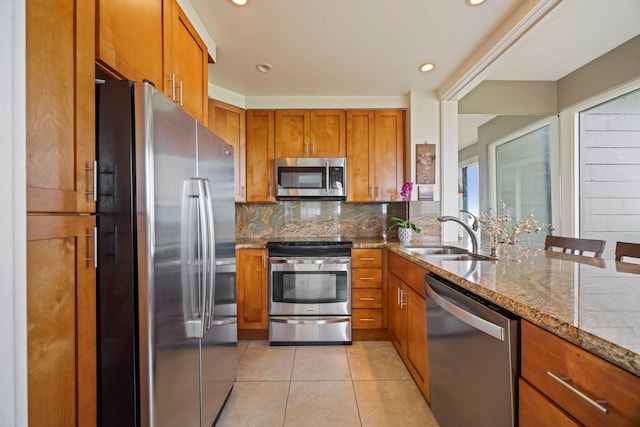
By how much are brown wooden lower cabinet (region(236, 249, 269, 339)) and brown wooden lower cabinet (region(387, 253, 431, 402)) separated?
1.19m

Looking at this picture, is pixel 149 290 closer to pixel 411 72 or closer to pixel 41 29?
pixel 41 29

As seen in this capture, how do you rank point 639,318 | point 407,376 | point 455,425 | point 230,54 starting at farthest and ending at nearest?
point 230,54, point 407,376, point 455,425, point 639,318

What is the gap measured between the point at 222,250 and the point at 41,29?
3.66 feet

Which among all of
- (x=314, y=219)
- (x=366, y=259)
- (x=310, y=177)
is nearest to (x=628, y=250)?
(x=366, y=259)

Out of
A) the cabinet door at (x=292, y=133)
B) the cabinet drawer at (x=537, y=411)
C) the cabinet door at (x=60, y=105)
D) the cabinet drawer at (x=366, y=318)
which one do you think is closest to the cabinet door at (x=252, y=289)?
the cabinet drawer at (x=366, y=318)

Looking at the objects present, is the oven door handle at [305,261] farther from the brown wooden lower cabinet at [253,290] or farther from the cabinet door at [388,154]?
the cabinet door at [388,154]

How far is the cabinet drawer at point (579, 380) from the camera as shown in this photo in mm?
562

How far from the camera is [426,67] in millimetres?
2383

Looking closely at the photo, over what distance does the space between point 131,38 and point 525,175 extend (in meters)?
3.74

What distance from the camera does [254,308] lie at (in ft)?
8.68

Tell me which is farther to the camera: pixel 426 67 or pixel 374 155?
pixel 374 155

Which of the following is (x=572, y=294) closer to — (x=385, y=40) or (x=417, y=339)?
(x=417, y=339)

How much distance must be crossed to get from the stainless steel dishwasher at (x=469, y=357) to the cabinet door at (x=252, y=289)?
160cm

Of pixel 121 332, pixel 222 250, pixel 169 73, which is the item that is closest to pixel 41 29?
pixel 169 73
